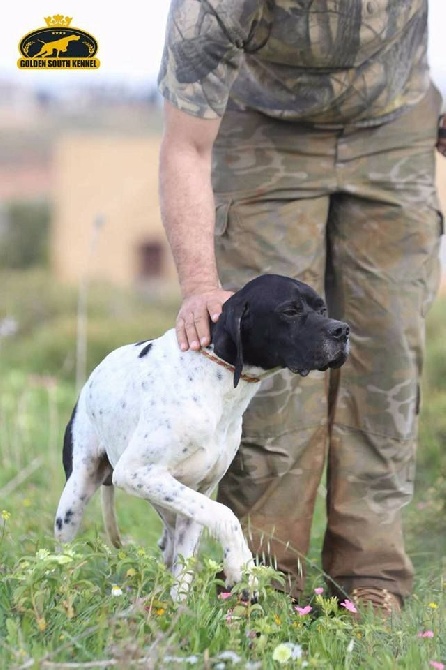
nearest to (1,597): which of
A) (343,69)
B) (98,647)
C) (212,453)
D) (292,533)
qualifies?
(98,647)

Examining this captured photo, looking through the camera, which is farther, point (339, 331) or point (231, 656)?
point (339, 331)

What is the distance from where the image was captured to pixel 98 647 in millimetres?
3053

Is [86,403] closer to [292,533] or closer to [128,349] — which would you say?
[128,349]

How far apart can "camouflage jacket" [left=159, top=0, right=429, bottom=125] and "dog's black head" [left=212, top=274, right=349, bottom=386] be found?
2.16ft

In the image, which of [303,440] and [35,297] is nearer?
[303,440]

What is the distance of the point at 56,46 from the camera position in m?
4.98

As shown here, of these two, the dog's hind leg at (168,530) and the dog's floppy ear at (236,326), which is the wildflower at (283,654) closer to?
the dog's floppy ear at (236,326)

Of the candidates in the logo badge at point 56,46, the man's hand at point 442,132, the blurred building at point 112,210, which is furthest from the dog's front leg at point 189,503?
the blurred building at point 112,210

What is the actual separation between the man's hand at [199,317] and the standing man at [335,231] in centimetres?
26

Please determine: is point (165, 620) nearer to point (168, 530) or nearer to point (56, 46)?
point (168, 530)

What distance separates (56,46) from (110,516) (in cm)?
196

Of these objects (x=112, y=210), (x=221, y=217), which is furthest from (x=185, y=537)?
(x=112, y=210)

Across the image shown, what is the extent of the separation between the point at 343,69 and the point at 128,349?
1.21m

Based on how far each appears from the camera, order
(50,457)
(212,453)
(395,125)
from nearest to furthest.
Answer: (212,453) < (395,125) < (50,457)
